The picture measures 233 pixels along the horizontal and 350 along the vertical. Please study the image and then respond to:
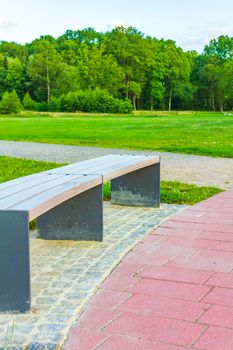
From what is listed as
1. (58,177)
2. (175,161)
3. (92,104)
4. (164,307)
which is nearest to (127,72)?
(92,104)

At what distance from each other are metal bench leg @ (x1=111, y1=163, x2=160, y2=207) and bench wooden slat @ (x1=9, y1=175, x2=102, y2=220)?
200cm

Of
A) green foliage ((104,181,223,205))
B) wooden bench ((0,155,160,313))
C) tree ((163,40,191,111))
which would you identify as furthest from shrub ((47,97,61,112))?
wooden bench ((0,155,160,313))

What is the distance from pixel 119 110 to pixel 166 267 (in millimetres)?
61204

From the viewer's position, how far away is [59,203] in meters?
4.14

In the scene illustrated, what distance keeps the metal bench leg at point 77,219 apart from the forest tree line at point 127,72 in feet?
216

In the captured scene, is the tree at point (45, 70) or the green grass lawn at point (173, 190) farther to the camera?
the tree at point (45, 70)

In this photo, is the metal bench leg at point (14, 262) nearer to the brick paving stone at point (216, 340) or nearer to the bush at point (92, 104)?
the brick paving stone at point (216, 340)

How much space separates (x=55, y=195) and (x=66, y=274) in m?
0.64

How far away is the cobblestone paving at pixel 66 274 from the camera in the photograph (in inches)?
125

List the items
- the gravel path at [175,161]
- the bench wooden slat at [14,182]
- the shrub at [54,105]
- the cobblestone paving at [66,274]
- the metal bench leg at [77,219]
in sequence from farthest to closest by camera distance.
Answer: the shrub at [54,105] → the gravel path at [175,161] → the metal bench leg at [77,219] → the bench wooden slat at [14,182] → the cobblestone paving at [66,274]

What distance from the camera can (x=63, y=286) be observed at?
396 centimetres

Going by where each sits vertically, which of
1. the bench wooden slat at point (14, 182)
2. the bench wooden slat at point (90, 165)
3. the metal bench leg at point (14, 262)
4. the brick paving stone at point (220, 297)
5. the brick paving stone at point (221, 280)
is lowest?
the brick paving stone at point (221, 280)

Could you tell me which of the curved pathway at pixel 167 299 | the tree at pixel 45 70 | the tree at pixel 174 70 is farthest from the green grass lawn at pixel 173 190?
the tree at pixel 174 70

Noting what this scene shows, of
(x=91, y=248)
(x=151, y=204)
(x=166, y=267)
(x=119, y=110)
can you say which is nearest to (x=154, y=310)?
(x=166, y=267)
